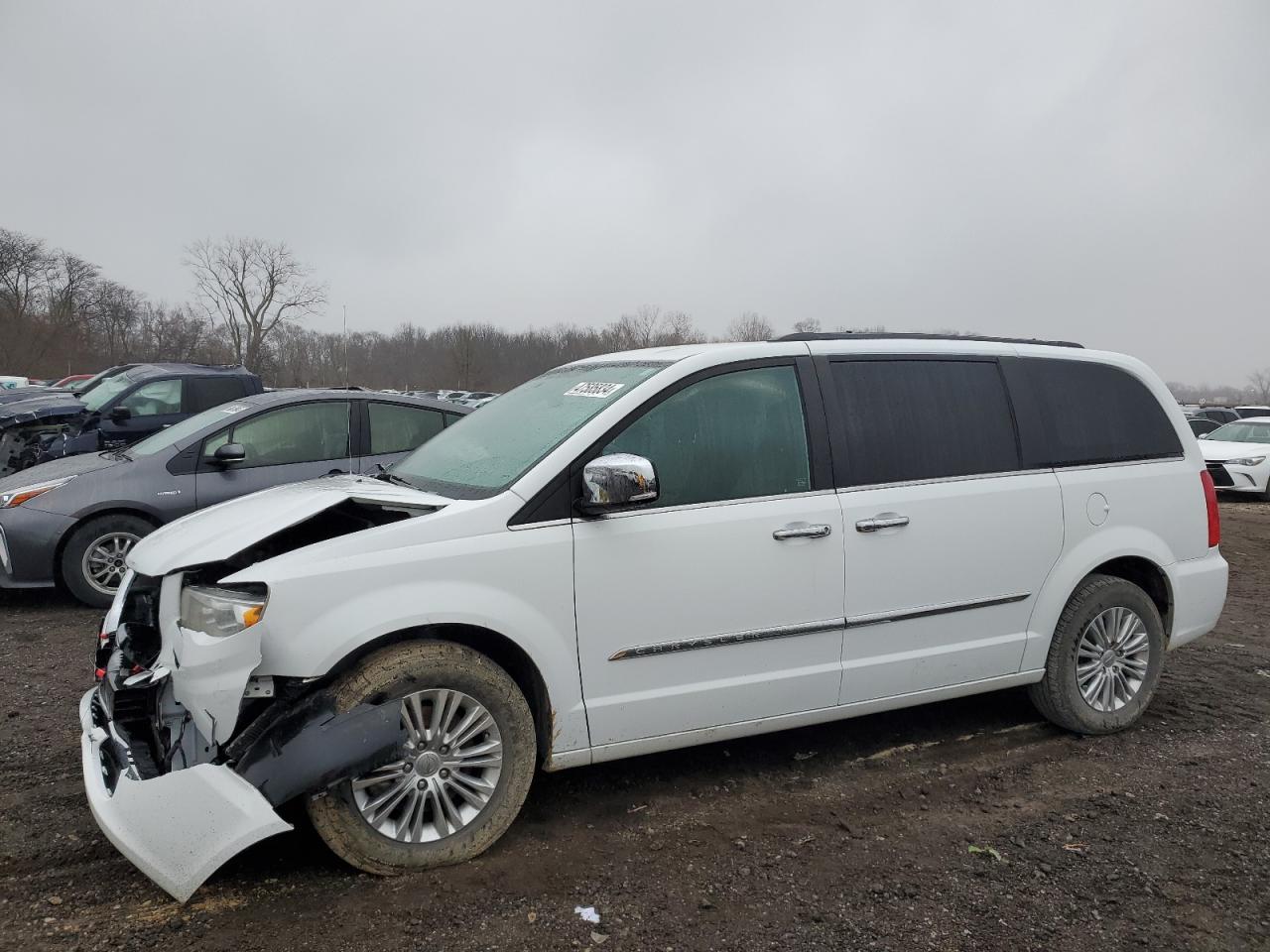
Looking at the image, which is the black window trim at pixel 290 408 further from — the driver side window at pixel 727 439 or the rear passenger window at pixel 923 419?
the rear passenger window at pixel 923 419

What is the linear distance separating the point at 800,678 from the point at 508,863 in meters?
1.33

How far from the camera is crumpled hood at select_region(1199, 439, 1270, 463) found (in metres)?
15.5

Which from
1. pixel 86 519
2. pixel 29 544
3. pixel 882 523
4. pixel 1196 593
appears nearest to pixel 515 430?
pixel 882 523

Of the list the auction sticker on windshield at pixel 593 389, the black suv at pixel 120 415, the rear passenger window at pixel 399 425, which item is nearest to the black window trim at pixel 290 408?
the rear passenger window at pixel 399 425

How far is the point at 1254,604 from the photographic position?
23.7 feet

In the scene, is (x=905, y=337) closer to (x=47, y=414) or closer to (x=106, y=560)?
(x=106, y=560)

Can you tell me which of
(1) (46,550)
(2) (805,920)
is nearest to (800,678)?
(2) (805,920)

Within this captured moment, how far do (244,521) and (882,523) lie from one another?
2492 millimetres

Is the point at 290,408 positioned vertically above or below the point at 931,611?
above

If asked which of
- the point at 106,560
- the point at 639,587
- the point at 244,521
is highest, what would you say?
the point at 244,521

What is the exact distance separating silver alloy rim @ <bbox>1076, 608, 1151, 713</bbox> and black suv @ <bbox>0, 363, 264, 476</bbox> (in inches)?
377

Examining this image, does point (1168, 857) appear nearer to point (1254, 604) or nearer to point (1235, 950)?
point (1235, 950)

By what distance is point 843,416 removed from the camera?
3717 mm

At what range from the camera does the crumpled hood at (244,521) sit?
2.95 m
